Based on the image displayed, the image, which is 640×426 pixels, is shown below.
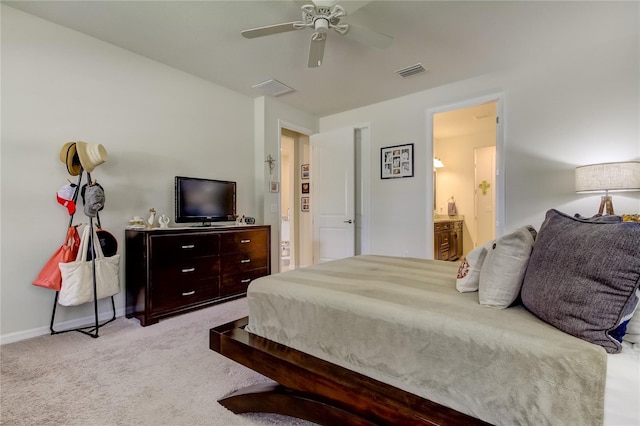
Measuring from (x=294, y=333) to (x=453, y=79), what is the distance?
11.7 ft

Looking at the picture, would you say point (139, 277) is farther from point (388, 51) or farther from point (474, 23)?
point (474, 23)

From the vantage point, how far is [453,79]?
3617 millimetres

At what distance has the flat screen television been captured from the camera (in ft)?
10.3

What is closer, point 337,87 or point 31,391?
point 31,391

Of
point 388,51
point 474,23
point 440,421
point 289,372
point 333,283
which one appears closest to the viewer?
point 440,421

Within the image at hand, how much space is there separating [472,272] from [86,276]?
283 cm

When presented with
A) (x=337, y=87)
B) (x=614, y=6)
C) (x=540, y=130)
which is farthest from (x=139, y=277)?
(x=614, y=6)

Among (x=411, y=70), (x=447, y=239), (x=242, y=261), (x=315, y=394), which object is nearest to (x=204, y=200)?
(x=242, y=261)

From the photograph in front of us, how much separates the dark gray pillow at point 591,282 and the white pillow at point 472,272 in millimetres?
309

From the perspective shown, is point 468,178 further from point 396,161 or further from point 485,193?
point 396,161

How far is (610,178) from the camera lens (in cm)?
245

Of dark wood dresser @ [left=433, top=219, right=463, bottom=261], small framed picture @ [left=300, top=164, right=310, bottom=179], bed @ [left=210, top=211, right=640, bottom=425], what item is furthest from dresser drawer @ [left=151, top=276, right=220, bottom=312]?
dark wood dresser @ [left=433, top=219, right=463, bottom=261]

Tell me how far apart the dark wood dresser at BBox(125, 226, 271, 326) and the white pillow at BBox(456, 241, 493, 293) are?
8.13 ft

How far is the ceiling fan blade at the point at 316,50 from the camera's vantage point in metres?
2.30
